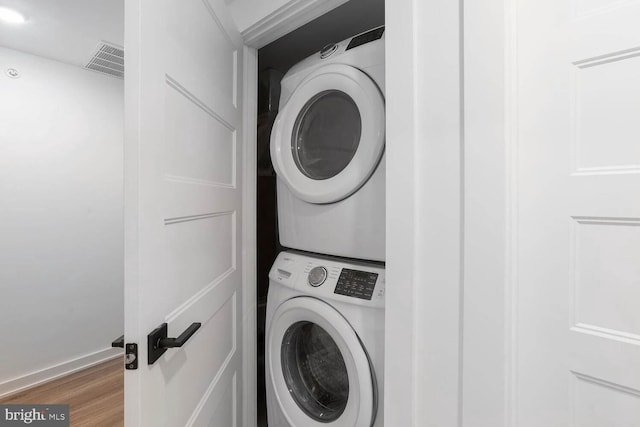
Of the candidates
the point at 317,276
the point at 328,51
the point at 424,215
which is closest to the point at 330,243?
the point at 317,276

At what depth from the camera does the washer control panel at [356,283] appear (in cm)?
101

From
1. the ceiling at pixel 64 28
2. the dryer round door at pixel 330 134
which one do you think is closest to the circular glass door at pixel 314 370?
the dryer round door at pixel 330 134

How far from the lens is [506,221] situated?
66cm

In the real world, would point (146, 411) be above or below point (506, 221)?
below

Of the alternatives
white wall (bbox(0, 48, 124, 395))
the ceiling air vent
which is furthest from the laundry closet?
white wall (bbox(0, 48, 124, 395))

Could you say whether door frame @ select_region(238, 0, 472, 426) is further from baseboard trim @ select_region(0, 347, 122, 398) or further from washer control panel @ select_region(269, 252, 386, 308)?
baseboard trim @ select_region(0, 347, 122, 398)

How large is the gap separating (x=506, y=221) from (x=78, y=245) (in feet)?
9.60

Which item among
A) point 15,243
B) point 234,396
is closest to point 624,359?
point 234,396

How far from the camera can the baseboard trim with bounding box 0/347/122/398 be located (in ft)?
6.89

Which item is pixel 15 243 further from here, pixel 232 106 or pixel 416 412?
pixel 416 412

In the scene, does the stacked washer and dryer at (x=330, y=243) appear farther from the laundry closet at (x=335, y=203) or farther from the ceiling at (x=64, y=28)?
the ceiling at (x=64, y=28)

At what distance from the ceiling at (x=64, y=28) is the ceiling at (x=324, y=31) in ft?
2.80

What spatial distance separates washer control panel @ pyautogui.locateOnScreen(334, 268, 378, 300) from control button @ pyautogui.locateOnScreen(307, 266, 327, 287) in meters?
0.07

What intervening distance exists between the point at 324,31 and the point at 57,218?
2338 millimetres
